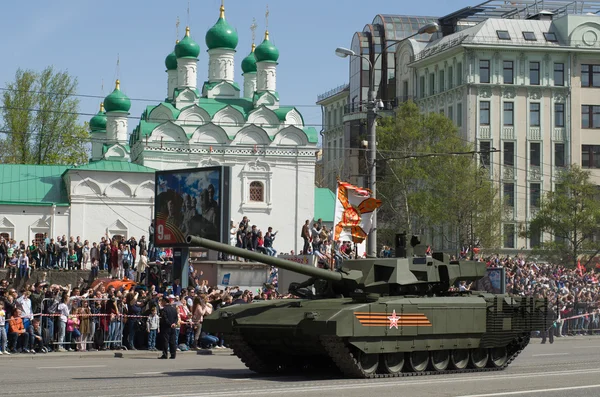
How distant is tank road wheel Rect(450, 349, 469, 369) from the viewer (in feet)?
67.0

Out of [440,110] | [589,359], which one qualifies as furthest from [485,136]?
[589,359]

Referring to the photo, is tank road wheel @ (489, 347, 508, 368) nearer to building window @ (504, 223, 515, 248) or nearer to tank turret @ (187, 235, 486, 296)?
tank turret @ (187, 235, 486, 296)

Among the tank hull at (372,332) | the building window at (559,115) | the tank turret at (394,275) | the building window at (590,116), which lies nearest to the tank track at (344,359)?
the tank hull at (372,332)

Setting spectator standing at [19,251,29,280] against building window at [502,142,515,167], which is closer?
spectator standing at [19,251,29,280]

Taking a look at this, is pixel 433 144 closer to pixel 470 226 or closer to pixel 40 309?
pixel 470 226

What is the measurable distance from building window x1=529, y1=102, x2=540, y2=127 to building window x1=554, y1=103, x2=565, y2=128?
1.18 metres

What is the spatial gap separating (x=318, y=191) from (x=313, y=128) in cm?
541

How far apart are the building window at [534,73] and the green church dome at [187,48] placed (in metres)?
21.8

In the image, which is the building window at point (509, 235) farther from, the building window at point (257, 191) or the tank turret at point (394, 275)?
the tank turret at point (394, 275)

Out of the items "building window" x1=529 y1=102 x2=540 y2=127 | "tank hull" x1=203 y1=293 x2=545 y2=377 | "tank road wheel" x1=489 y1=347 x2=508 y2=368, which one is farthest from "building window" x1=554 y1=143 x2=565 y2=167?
"tank road wheel" x1=489 y1=347 x2=508 y2=368

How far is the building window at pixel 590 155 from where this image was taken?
72.9 m

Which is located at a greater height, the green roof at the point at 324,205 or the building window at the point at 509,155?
the building window at the point at 509,155

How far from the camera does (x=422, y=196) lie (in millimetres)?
60938

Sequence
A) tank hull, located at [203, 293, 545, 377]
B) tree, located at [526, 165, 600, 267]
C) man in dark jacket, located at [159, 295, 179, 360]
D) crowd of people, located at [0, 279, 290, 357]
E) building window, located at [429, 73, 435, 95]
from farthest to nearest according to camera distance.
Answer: building window, located at [429, 73, 435, 95] < tree, located at [526, 165, 600, 267] < crowd of people, located at [0, 279, 290, 357] < man in dark jacket, located at [159, 295, 179, 360] < tank hull, located at [203, 293, 545, 377]
